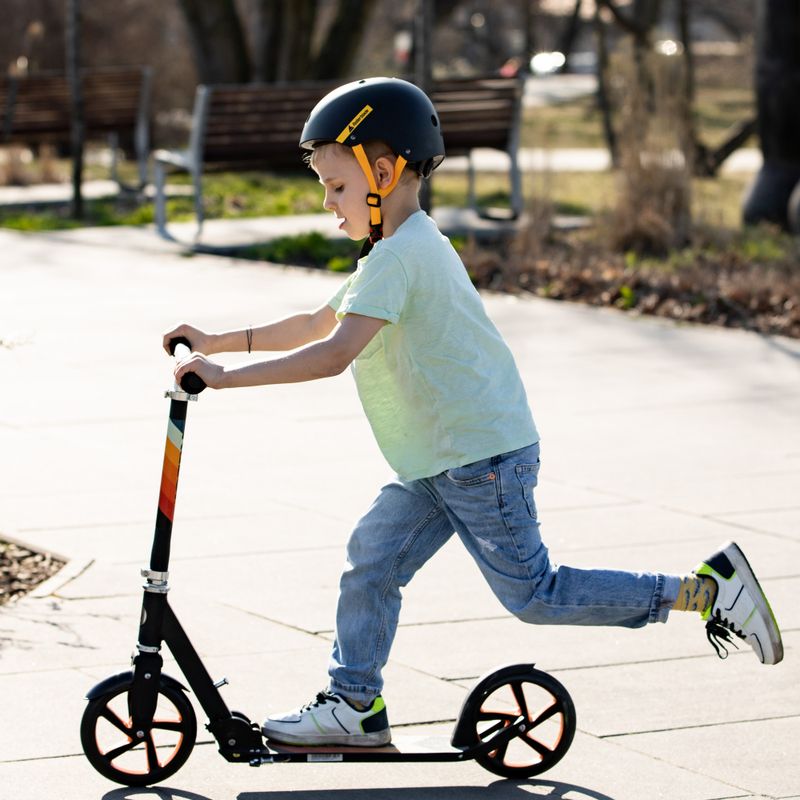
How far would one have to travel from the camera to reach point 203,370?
3.21 m

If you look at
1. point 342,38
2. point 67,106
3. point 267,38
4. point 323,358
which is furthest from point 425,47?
point 267,38

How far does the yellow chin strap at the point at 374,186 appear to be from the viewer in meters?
3.40

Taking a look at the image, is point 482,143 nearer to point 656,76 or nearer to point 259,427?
point 656,76

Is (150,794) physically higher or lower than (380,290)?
lower

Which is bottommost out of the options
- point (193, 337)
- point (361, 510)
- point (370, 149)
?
point (361, 510)

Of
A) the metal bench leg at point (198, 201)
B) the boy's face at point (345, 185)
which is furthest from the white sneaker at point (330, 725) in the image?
the metal bench leg at point (198, 201)

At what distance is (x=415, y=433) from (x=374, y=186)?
54 cm

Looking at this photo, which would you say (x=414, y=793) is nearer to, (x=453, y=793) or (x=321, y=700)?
(x=453, y=793)

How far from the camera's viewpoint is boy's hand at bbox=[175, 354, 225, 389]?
320 centimetres

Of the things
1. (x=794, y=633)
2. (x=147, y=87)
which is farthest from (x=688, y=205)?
(x=794, y=633)

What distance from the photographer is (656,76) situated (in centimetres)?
1203

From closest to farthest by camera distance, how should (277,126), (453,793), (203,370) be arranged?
(203,370), (453,793), (277,126)

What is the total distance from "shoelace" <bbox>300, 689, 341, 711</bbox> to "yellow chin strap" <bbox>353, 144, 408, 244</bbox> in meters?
1.03

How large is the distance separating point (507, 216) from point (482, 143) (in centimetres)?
70
